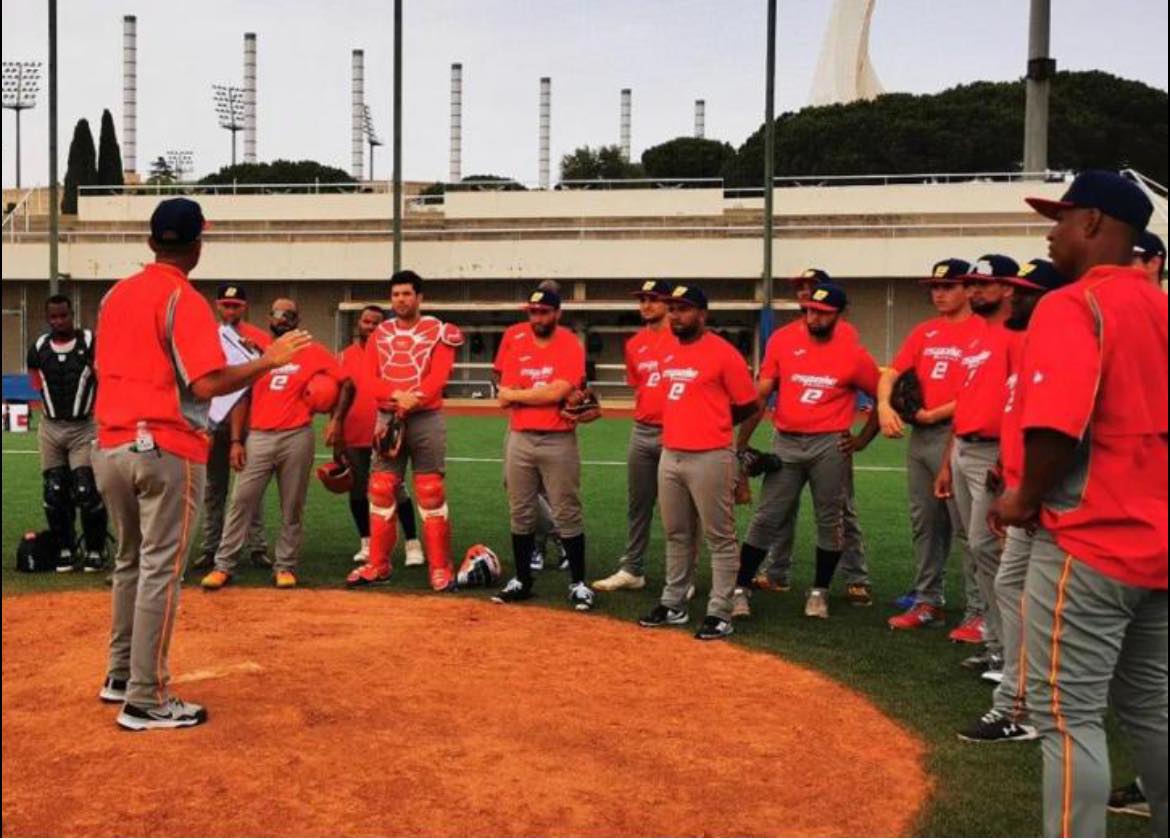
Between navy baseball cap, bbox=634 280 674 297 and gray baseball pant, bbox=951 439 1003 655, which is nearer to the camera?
gray baseball pant, bbox=951 439 1003 655

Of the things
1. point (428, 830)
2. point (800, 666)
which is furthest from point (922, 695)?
point (428, 830)

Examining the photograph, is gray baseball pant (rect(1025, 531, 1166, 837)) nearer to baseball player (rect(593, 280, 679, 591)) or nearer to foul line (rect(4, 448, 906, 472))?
baseball player (rect(593, 280, 679, 591))

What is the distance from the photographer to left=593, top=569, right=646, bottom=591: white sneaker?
905 centimetres

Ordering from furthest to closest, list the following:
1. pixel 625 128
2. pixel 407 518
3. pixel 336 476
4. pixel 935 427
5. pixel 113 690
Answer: pixel 625 128 < pixel 407 518 < pixel 336 476 < pixel 935 427 < pixel 113 690

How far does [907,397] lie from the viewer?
7.86 meters

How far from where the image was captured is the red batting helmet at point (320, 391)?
925cm

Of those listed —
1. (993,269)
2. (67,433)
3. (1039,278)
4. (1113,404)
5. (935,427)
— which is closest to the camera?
(1113,404)

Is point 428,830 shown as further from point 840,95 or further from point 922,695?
point 840,95

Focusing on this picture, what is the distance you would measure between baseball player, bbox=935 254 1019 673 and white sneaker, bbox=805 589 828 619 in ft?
4.42

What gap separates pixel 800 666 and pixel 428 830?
10.5 ft

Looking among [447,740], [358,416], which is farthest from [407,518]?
[447,740]

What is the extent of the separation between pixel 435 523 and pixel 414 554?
1.23 meters

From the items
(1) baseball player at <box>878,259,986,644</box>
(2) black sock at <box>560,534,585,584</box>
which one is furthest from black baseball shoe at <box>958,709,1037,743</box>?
(2) black sock at <box>560,534,585,584</box>

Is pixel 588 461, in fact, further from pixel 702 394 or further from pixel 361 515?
pixel 702 394
